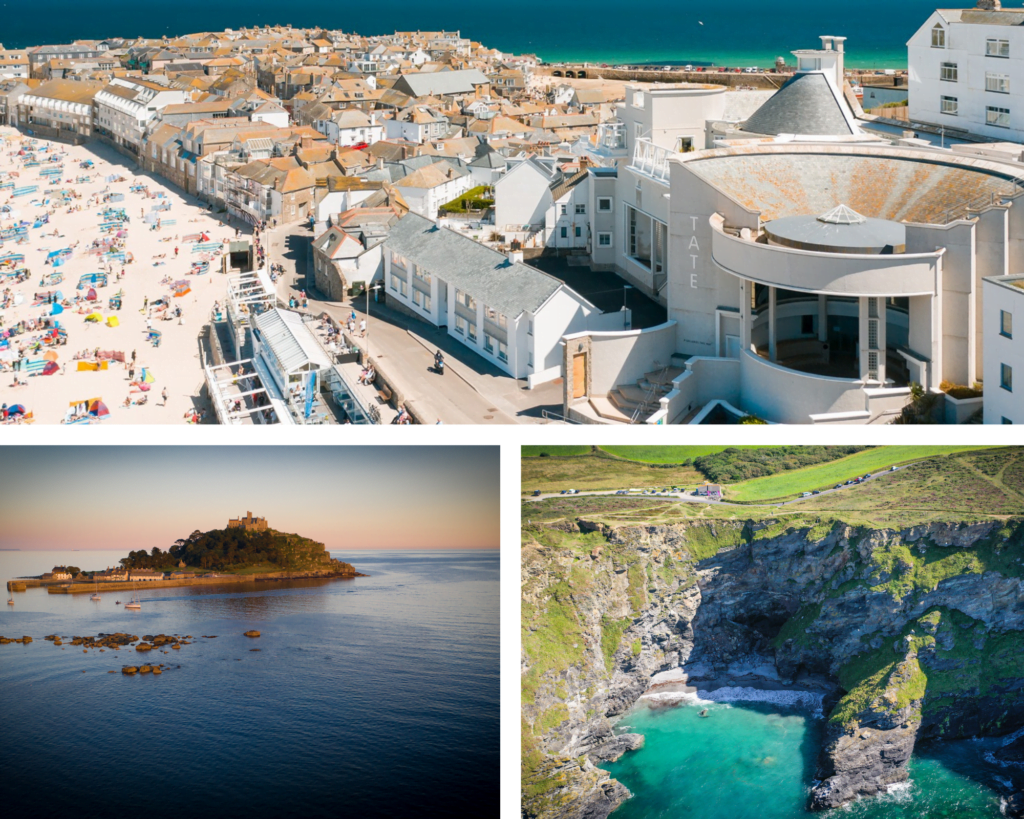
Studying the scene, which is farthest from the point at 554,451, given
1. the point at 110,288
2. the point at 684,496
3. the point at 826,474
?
the point at 110,288

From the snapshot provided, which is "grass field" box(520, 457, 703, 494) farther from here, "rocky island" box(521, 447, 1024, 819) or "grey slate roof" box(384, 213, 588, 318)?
"grey slate roof" box(384, 213, 588, 318)

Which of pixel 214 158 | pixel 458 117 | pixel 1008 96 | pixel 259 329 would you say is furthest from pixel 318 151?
pixel 1008 96

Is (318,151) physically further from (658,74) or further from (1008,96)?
(658,74)

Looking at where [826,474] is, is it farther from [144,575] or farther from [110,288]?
[110,288]

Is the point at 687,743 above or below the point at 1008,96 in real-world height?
below

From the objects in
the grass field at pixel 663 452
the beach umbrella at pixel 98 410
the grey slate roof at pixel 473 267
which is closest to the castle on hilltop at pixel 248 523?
the grass field at pixel 663 452

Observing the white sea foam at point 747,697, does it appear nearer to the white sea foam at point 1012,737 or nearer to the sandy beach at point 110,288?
the white sea foam at point 1012,737
